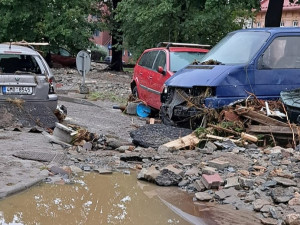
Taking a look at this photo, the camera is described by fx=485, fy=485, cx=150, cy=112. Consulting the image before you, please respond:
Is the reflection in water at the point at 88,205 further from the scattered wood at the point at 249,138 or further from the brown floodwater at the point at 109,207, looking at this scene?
the scattered wood at the point at 249,138

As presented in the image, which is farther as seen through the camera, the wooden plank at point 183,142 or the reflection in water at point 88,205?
the wooden plank at point 183,142

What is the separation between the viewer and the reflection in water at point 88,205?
503cm

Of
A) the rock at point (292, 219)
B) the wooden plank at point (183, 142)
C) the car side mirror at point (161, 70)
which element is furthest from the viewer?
the car side mirror at point (161, 70)

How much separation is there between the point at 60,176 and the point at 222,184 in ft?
7.01

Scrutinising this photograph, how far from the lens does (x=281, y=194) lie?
555 centimetres

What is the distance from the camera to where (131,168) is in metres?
7.12

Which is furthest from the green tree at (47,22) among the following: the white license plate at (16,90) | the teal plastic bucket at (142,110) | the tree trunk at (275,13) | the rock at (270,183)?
the rock at (270,183)

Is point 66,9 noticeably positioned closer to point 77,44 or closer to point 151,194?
point 77,44

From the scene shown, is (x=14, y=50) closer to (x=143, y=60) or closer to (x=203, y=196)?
(x=143, y=60)

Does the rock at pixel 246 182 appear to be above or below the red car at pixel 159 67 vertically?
below

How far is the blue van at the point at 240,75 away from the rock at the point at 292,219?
4.34 meters

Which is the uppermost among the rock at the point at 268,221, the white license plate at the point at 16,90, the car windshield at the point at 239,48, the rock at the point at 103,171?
the car windshield at the point at 239,48

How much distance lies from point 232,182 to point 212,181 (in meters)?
0.27

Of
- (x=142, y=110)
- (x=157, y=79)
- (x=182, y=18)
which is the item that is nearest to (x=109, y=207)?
(x=157, y=79)
